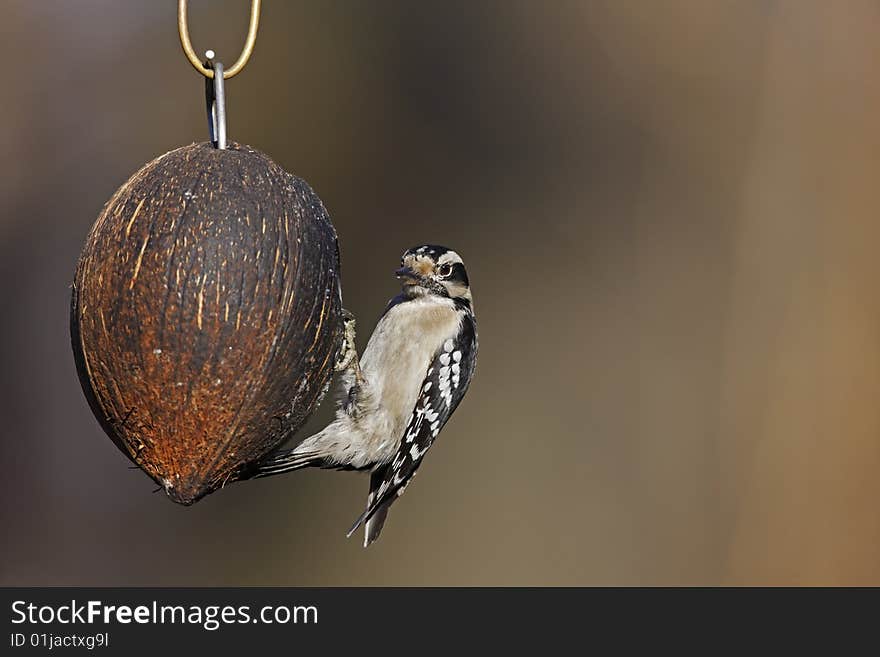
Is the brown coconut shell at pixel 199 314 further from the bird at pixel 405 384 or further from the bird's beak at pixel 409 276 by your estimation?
the bird's beak at pixel 409 276

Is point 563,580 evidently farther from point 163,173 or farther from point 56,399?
point 163,173

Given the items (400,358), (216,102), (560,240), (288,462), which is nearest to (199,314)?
(216,102)

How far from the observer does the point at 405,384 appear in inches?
165

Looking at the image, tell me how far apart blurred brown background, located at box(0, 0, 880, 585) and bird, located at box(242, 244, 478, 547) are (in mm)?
2702

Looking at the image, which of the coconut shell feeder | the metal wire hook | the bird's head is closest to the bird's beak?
the bird's head

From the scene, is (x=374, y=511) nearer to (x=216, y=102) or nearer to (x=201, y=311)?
(x=201, y=311)

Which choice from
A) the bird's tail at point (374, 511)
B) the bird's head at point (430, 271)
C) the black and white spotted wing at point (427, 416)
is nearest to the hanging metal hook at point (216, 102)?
the bird's head at point (430, 271)

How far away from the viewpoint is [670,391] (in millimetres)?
7301

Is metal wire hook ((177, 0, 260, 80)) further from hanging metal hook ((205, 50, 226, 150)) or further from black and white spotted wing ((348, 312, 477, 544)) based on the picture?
black and white spotted wing ((348, 312, 477, 544))

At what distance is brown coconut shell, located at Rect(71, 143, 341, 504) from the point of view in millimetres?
2840

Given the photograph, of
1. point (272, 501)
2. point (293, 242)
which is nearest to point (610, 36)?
point (272, 501)

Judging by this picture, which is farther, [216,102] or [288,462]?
[288,462]

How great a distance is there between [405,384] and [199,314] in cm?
145

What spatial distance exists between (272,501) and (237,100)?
8.84 feet
